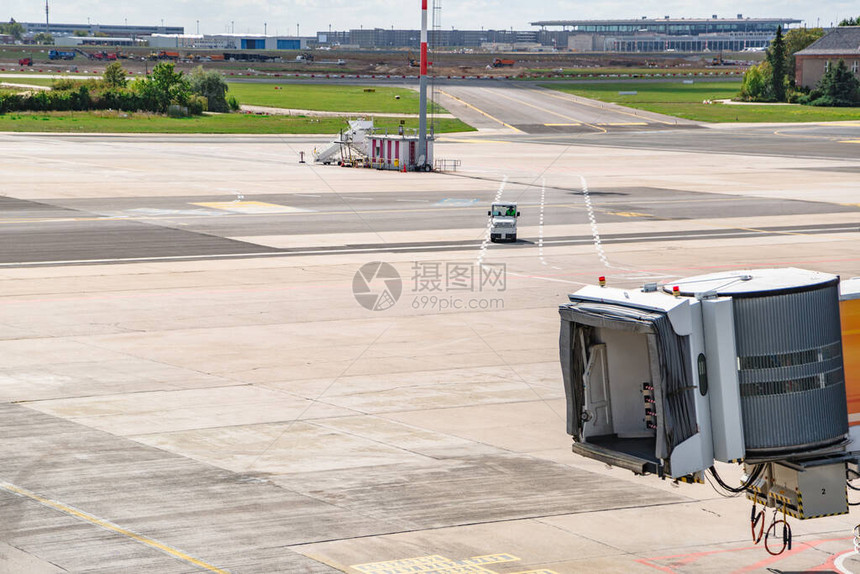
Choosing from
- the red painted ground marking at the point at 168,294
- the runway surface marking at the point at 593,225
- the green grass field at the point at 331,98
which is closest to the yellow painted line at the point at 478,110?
the green grass field at the point at 331,98

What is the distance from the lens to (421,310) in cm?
3528

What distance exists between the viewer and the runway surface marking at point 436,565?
15758 mm

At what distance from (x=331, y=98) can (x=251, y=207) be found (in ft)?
365

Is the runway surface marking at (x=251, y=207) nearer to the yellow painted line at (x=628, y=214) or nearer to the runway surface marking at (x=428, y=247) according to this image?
the runway surface marking at (x=428, y=247)

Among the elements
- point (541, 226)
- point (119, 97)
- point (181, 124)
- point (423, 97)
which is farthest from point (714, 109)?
point (541, 226)

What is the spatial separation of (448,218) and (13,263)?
2290 cm

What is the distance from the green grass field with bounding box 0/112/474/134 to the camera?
112812 millimetres

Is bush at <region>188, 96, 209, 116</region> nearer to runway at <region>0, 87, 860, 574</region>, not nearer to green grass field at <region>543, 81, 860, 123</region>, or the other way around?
green grass field at <region>543, 81, 860, 123</region>

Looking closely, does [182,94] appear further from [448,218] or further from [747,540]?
[747,540]

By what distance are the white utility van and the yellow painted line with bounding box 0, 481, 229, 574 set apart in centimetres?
3312

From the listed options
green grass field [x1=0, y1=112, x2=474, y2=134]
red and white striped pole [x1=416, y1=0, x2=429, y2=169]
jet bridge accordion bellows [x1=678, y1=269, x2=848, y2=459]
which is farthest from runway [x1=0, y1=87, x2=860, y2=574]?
green grass field [x1=0, y1=112, x2=474, y2=134]

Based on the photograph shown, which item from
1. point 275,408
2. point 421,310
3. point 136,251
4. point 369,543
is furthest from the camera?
point 136,251

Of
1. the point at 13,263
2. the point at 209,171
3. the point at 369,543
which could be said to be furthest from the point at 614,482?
the point at 209,171

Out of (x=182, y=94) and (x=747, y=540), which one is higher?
(x=182, y=94)
